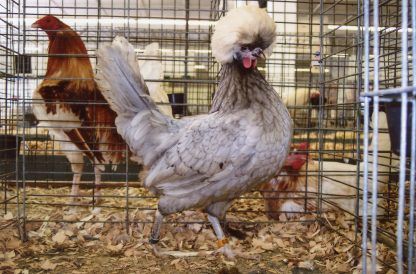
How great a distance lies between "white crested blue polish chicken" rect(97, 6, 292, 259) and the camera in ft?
7.48

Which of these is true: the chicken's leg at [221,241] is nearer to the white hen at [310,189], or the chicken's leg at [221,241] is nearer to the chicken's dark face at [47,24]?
the white hen at [310,189]

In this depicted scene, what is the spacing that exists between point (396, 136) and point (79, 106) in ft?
10.8

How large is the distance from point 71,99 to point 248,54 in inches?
87.6

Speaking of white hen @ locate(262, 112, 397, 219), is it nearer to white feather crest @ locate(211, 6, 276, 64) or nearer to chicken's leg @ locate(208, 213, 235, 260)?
chicken's leg @ locate(208, 213, 235, 260)

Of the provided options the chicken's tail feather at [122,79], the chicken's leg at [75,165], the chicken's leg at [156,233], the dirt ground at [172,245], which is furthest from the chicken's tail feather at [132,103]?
the chicken's leg at [75,165]

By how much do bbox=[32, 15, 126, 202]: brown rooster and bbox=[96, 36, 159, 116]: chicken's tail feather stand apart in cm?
115

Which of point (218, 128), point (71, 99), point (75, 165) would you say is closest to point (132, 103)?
point (218, 128)

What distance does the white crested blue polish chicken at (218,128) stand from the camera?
2.28 m

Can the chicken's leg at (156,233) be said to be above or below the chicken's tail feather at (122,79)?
below

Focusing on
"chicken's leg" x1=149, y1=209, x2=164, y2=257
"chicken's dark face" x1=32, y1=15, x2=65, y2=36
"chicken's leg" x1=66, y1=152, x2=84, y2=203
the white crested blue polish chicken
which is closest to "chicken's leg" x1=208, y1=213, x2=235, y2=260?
the white crested blue polish chicken

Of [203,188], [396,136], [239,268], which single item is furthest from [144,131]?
[396,136]

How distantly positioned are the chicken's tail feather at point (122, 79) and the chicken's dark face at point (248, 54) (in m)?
0.78

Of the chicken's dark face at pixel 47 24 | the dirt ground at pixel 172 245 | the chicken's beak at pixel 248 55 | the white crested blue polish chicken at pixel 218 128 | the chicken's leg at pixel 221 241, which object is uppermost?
the chicken's dark face at pixel 47 24

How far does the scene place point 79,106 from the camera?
12.6 feet
